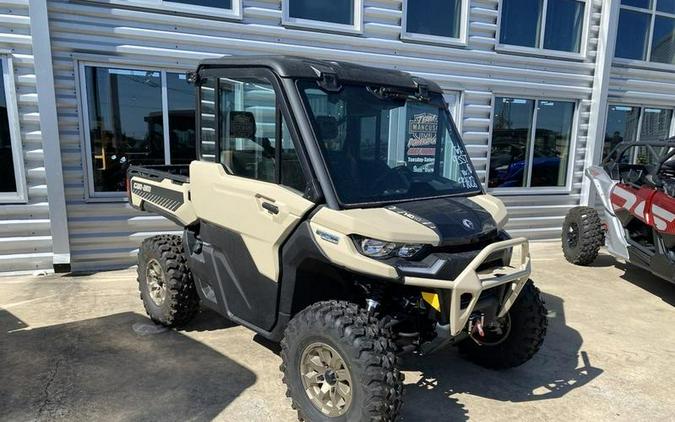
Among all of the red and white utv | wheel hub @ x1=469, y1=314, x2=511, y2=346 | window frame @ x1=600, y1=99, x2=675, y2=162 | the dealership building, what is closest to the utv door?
wheel hub @ x1=469, y1=314, x2=511, y2=346

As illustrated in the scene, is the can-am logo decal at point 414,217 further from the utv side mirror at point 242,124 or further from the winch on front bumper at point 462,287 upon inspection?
the utv side mirror at point 242,124

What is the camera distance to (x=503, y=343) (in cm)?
363

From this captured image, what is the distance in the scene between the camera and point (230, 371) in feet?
11.9

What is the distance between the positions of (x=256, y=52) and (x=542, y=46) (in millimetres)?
4784

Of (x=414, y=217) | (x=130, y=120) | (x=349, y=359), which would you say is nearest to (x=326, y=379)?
(x=349, y=359)

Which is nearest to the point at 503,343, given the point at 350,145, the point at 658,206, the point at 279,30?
the point at 350,145

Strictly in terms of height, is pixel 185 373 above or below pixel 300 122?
below

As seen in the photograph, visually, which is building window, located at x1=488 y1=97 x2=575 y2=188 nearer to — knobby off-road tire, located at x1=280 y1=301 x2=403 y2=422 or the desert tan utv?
the desert tan utv

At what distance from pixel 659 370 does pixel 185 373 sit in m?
3.79

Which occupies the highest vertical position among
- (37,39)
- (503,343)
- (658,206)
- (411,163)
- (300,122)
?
(37,39)

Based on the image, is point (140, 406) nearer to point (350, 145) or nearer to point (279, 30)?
point (350, 145)

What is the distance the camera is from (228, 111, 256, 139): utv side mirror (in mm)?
3184

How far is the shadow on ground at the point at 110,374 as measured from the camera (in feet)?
10.2

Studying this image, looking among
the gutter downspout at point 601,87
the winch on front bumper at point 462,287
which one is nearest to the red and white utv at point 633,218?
the gutter downspout at point 601,87
